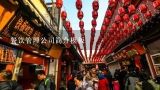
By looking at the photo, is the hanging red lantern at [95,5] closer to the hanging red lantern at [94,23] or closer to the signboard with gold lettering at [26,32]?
the hanging red lantern at [94,23]

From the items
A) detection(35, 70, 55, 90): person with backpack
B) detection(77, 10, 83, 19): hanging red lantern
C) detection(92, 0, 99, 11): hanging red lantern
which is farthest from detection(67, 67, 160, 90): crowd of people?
detection(92, 0, 99, 11): hanging red lantern

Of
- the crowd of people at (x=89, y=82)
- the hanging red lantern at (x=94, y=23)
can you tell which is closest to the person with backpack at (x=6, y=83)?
the crowd of people at (x=89, y=82)

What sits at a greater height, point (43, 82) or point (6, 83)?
point (43, 82)

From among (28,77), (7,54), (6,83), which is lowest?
(6,83)

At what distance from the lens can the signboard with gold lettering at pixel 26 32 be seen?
27.0ft

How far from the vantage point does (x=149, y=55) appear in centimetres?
1374

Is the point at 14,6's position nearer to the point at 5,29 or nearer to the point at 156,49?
the point at 5,29

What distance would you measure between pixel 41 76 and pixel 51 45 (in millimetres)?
6399

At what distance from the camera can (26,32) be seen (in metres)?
9.81

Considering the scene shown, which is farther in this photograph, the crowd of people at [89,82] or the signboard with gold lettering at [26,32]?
the signboard with gold lettering at [26,32]

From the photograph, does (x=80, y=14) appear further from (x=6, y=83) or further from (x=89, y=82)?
(x=6, y=83)

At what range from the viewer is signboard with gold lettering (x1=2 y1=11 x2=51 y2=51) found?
8219 mm

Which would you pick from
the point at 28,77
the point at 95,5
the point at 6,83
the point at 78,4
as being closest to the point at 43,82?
the point at 6,83

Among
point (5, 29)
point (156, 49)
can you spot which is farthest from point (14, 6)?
point (156, 49)
